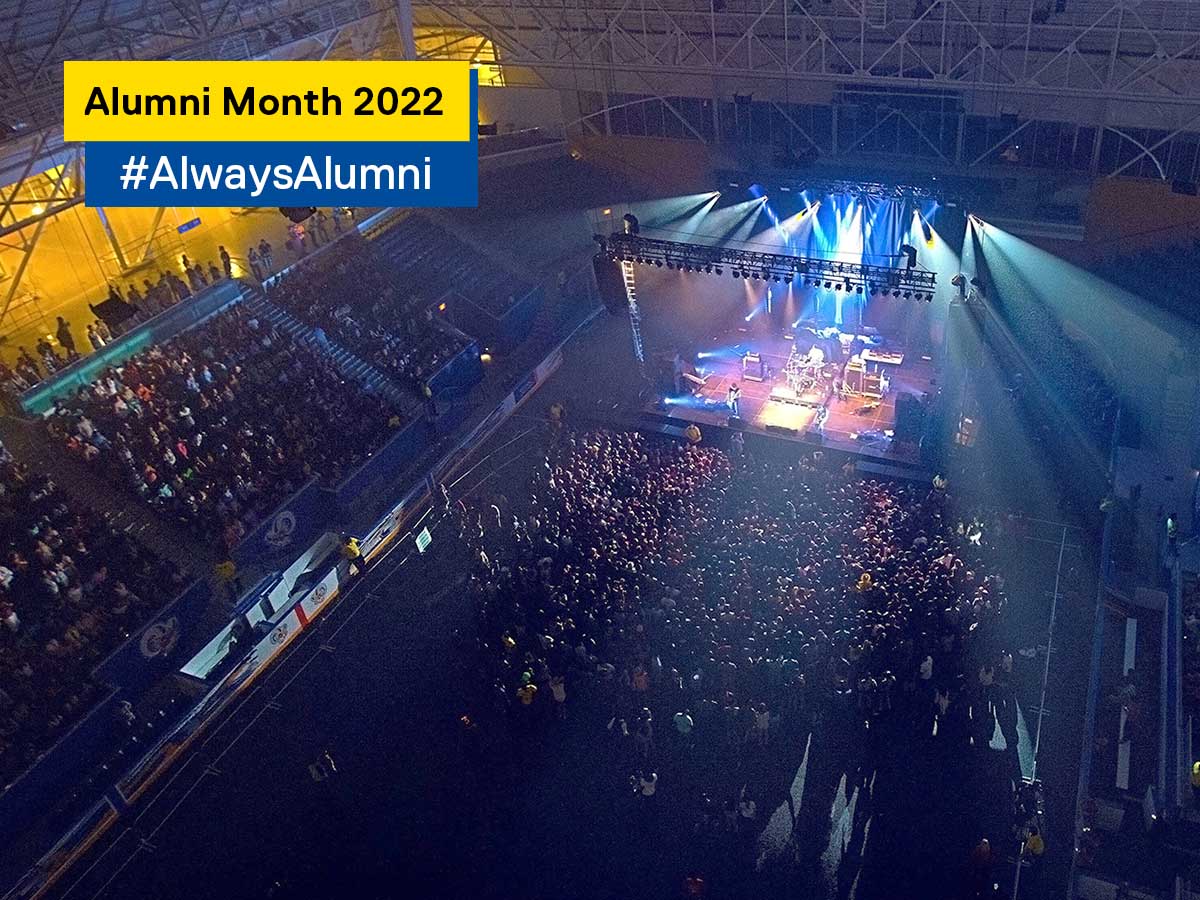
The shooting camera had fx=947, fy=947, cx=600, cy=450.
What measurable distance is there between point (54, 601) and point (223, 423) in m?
4.93

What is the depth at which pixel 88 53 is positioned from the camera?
19.2 metres

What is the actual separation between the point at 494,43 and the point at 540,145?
3.16 m

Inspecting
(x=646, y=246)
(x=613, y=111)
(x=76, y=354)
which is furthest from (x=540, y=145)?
→ (x=76, y=354)

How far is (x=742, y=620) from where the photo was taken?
14.3 metres

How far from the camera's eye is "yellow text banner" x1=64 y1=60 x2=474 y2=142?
18.0 meters

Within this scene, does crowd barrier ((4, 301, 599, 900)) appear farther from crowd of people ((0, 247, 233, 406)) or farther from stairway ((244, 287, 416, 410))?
crowd of people ((0, 247, 233, 406))

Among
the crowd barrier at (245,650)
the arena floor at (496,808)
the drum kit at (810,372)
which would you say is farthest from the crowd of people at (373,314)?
the arena floor at (496,808)

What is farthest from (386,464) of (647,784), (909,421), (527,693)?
(909,421)

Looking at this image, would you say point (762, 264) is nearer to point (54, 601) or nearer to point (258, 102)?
point (258, 102)

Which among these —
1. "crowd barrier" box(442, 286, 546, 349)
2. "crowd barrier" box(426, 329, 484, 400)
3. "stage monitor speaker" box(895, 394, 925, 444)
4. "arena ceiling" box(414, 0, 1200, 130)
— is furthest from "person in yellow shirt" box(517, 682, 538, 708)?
Result: "arena ceiling" box(414, 0, 1200, 130)

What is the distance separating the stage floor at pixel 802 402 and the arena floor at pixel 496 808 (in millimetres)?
5823

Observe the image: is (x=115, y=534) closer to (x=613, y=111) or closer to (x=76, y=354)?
(x=76, y=354)

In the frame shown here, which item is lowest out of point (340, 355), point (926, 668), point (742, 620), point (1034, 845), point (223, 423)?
point (1034, 845)

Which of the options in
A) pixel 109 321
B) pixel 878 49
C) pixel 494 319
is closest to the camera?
pixel 109 321
